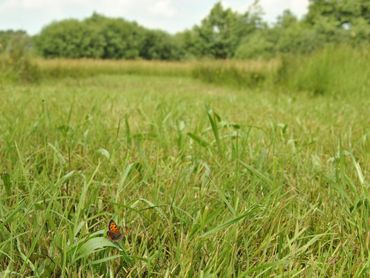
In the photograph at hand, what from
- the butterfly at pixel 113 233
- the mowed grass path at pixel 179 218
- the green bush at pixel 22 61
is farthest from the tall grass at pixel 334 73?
Result: the green bush at pixel 22 61

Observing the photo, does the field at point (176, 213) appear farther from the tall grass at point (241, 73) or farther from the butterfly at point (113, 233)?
the tall grass at point (241, 73)

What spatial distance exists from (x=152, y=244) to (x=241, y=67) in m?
7.11

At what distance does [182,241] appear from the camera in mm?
624

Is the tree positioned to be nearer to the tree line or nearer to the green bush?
the tree line

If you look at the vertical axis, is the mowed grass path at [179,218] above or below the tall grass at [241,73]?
below

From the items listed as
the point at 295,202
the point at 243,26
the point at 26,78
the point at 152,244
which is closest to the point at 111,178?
the point at 152,244

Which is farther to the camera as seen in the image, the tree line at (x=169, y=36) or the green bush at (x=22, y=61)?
the tree line at (x=169, y=36)

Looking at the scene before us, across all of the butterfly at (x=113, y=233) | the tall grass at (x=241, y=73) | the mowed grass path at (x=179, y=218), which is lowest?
the mowed grass path at (x=179, y=218)

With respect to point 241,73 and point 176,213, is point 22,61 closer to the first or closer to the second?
point 241,73

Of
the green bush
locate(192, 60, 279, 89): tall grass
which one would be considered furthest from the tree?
the green bush

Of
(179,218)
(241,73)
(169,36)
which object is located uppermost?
(169,36)

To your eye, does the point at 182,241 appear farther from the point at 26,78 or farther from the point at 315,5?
the point at 315,5

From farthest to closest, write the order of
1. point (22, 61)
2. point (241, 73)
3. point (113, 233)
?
point (241, 73), point (22, 61), point (113, 233)

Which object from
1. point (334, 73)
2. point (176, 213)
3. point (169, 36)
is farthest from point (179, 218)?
point (169, 36)
